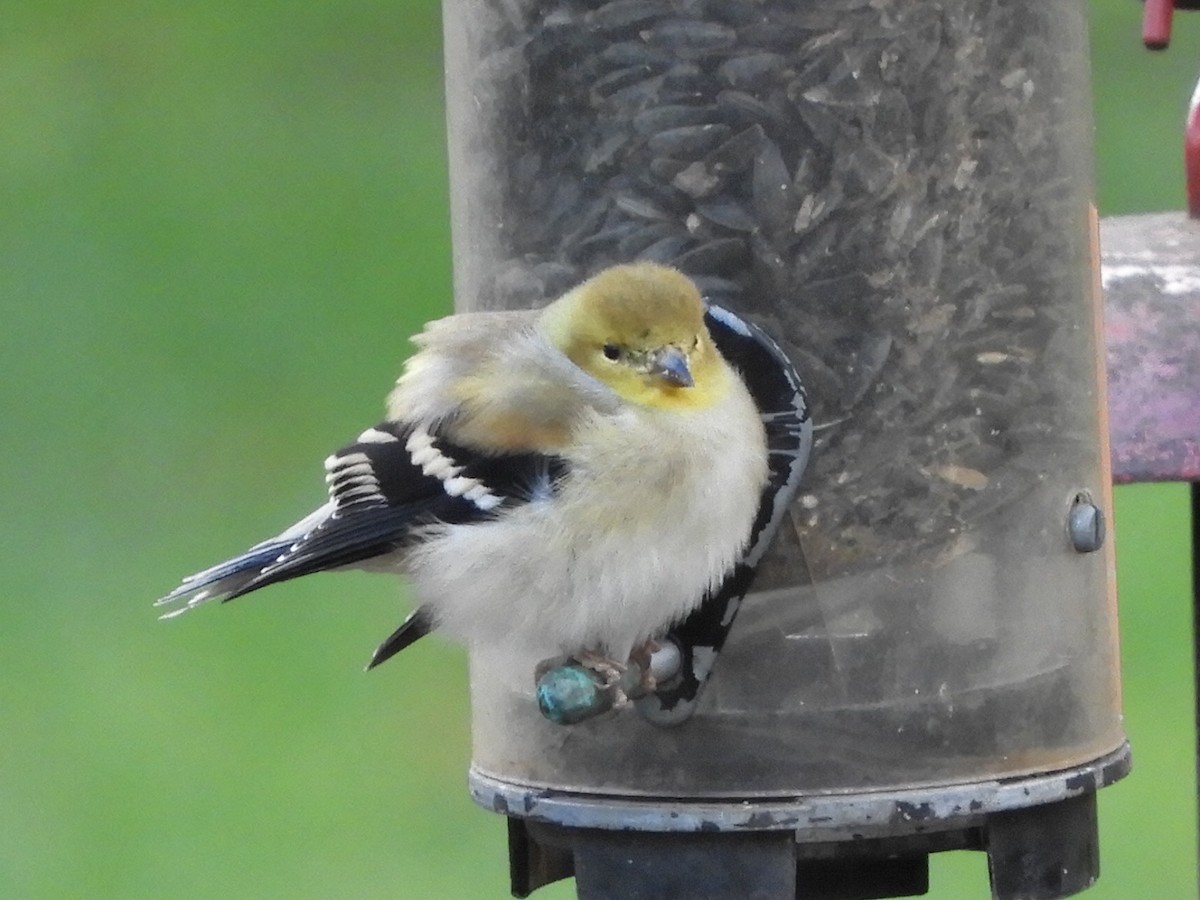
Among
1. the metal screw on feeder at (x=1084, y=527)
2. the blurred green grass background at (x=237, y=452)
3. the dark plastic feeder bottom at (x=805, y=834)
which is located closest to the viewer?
the dark plastic feeder bottom at (x=805, y=834)

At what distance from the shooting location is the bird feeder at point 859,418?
4.85m

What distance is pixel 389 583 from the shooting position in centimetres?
1037

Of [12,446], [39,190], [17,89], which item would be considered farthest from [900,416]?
[17,89]

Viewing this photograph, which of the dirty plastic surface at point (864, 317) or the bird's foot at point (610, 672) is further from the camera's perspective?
the dirty plastic surface at point (864, 317)

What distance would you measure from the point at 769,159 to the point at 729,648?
86cm

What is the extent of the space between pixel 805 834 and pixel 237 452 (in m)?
7.53

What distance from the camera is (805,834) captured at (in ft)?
15.8

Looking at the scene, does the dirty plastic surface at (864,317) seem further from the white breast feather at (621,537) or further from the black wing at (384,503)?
the black wing at (384,503)

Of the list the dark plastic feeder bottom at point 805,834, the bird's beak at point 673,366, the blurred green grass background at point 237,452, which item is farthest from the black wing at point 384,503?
the blurred green grass background at point 237,452

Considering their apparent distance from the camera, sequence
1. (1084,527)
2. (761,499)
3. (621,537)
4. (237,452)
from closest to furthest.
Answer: (621,537) < (761,499) < (1084,527) < (237,452)

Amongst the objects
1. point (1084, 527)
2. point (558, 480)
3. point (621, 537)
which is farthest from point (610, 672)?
point (1084, 527)

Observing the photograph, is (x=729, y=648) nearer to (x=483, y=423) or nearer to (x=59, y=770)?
(x=483, y=423)

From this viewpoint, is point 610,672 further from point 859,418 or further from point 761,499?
point 859,418

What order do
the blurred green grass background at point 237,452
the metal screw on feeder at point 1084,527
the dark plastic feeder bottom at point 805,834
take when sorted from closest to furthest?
the dark plastic feeder bottom at point 805,834 → the metal screw on feeder at point 1084,527 → the blurred green grass background at point 237,452
